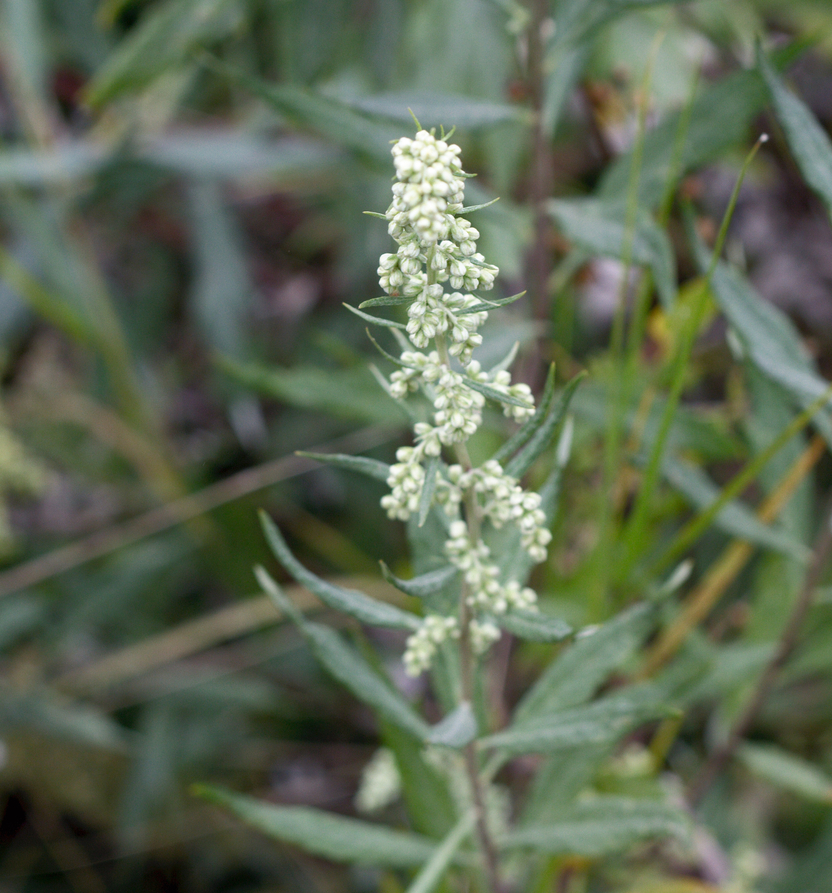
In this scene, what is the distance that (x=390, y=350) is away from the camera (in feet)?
4.02

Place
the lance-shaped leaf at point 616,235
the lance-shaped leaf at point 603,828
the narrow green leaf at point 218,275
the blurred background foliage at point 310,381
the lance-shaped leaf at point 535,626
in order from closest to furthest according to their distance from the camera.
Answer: the lance-shaped leaf at point 535,626 → the lance-shaped leaf at point 603,828 → the lance-shaped leaf at point 616,235 → the blurred background foliage at point 310,381 → the narrow green leaf at point 218,275

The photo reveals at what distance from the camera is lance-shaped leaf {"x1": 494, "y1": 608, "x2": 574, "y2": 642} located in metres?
0.43

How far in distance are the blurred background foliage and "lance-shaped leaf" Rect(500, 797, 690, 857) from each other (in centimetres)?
17

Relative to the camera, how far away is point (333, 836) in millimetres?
601

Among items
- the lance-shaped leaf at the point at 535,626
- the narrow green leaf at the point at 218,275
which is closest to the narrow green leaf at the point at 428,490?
the lance-shaped leaf at the point at 535,626

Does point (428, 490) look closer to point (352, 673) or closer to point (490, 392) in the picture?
point (490, 392)

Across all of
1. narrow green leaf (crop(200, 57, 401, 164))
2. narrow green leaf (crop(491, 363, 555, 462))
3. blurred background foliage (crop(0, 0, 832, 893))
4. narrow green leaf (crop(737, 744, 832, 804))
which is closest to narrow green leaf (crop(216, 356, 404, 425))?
blurred background foliage (crop(0, 0, 832, 893))

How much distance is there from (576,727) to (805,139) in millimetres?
440

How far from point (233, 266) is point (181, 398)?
311mm

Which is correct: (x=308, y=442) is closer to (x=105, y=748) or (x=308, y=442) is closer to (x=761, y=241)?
(x=105, y=748)

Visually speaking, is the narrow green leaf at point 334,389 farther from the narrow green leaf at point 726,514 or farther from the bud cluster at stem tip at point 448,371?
the bud cluster at stem tip at point 448,371

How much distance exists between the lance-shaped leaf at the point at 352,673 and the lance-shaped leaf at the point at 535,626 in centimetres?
13

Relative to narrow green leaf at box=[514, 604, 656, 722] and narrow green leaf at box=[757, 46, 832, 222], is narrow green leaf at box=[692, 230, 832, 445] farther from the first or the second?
→ narrow green leaf at box=[514, 604, 656, 722]

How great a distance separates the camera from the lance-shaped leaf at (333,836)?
583 mm
